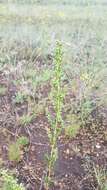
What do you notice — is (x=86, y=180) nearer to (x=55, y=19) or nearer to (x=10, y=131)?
(x=10, y=131)

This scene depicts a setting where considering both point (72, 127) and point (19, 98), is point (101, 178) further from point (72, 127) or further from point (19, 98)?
point (19, 98)

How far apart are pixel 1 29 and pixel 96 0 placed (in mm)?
5431

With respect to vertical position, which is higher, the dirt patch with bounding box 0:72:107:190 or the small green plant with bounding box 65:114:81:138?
Answer: the small green plant with bounding box 65:114:81:138

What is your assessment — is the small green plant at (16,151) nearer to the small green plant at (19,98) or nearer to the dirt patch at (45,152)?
the dirt patch at (45,152)

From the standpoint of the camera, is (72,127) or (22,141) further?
(72,127)

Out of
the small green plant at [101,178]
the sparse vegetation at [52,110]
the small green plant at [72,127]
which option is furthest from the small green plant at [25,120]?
the small green plant at [101,178]

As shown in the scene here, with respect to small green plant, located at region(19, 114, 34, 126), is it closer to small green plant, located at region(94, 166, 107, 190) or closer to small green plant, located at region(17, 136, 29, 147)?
small green plant, located at region(17, 136, 29, 147)

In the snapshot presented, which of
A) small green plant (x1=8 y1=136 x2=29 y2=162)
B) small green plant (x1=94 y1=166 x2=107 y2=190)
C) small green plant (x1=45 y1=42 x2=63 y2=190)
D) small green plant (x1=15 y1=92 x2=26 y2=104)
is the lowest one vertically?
small green plant (x1=94 y1=166 x2=107 y2=190)

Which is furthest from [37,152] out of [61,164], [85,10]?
[85,10]

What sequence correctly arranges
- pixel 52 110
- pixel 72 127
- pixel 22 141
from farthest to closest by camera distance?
pixel 52 110 < pixel 72 127 < pixel 22 141

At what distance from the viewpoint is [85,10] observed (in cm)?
1051

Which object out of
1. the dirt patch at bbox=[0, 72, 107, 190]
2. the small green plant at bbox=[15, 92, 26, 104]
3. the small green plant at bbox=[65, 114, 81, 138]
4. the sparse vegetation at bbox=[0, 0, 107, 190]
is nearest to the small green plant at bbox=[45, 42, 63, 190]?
the sparse vegetation at bbox=[0, 0, 107, 190]

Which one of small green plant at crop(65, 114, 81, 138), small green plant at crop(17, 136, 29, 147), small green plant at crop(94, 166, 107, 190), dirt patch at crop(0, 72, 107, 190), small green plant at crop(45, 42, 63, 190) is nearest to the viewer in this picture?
small green plant at crop(45, 42, 63, 190)

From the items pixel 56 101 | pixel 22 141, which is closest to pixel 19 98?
pixel 22 141
